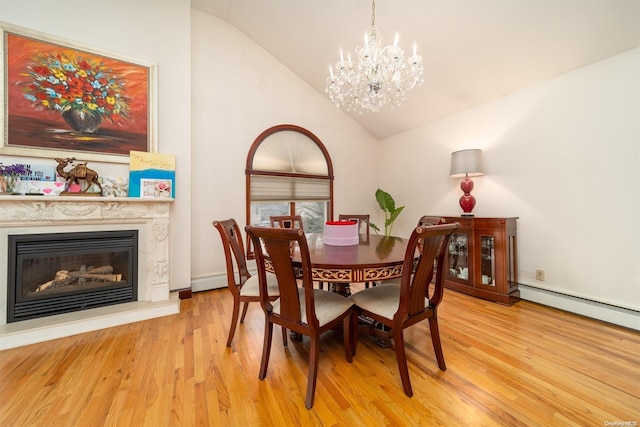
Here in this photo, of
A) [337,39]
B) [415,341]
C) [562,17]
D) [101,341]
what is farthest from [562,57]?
[101,341]

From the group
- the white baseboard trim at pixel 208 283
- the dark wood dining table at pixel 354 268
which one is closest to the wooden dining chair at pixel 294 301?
the dark wood dining table at pixel 354 268

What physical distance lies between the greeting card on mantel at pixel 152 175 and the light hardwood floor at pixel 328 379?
1307 mm

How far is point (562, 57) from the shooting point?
2.25 m

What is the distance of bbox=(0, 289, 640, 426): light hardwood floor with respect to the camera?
120cm

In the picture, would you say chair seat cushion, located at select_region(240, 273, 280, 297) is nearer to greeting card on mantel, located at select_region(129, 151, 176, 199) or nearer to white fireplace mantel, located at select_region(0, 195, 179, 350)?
white fireplace mantel, located at select_region(0, 195, 179, 350)

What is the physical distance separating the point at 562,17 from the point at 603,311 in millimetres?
2568

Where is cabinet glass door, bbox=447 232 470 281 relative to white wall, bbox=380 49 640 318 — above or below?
below

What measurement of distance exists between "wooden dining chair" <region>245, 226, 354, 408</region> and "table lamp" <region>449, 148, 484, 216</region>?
2.28m

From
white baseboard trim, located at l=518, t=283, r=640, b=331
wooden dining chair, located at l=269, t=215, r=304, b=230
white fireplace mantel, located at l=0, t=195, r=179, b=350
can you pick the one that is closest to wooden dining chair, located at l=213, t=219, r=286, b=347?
wooden dining chair, located at l=269, t=215, r=304, b=230

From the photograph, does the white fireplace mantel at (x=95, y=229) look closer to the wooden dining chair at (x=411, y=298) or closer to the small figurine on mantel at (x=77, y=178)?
the small figurine on mantel at (x=77, y=178)

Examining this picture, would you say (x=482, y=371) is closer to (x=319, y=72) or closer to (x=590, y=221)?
(x=590, y=221)

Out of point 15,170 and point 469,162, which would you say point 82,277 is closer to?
point 15,170

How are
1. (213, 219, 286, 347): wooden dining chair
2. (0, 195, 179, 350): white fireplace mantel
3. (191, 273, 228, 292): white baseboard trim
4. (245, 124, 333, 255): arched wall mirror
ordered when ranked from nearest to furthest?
1. (213, 219, 286, 347): wooden dining chair
2. (0, 195, 179, 350): white fireplace mantel
3. (191, 273, 228, 292): white baseboard trim
4. (245, 124, 333, 255): arched wall mirror

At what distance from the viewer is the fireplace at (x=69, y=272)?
2.01m
